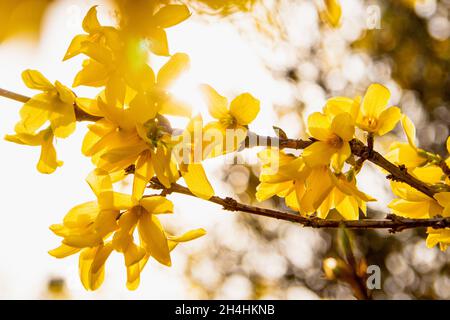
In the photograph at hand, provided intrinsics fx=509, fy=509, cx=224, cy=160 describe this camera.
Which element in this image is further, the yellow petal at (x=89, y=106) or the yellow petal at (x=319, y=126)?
the yellow petal at (x=319, y=126)

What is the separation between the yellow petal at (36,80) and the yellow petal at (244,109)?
0.35m

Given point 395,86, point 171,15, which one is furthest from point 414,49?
point 171,15

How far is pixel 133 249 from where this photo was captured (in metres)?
Answer: 0.97

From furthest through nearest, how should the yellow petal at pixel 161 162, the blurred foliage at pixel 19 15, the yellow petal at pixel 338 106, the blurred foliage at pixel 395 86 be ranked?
the blurred foliage at pixel 395 86 < the yellow petal at pixel 338 106 < the yellow petal at pixel 161 162 < the blurred foliage at pixel 19 15

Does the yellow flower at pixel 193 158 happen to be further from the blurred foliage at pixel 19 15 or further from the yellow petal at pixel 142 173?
the blurred foliage at pixel 19 15

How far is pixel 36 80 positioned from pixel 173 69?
264 mm

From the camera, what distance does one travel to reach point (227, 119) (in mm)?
1022

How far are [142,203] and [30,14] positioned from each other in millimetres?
594

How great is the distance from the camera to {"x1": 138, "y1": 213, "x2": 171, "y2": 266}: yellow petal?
1.00 metres

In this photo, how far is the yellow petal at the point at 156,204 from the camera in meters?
0.98

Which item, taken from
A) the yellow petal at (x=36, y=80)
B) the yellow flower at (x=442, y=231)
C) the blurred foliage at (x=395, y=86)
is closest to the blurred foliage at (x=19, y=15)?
the yellow petal at (x=36, y=80)
